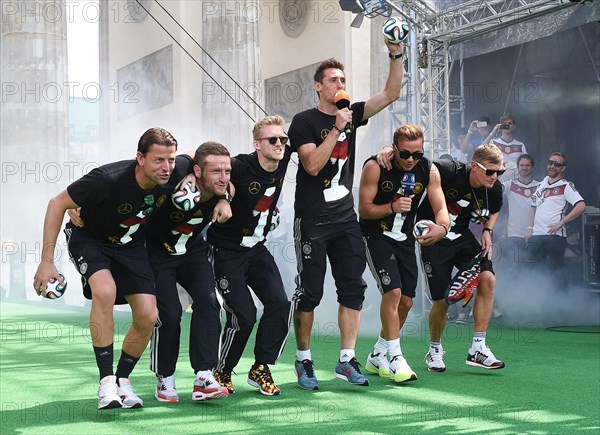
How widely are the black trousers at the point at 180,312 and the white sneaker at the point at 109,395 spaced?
0.39 m

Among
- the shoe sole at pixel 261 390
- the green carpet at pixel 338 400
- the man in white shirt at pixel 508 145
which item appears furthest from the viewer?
the man in white shirt at pixel 508 145

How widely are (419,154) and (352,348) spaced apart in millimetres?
1423

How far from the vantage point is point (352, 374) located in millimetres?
6746

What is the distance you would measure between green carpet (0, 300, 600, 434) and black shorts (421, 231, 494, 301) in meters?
0.68

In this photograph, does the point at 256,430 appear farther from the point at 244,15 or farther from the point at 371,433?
the point at 244,15

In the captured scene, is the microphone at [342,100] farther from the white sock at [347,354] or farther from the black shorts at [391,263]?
the white sock at [347,354]

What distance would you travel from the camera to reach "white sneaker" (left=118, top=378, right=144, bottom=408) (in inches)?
232

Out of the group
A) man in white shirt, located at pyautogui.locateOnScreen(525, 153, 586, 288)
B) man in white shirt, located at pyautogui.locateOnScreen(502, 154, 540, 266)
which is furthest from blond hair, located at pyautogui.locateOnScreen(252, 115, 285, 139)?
man in white shirt, located at pyautogui.locateOnScreen(502, 154, 540, 266)

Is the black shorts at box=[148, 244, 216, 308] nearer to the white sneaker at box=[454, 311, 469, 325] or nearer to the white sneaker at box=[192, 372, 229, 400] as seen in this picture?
the white sneaker at box=[192, 372, 229, 400]

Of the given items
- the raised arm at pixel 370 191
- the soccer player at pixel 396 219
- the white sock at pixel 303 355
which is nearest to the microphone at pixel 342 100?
the soccer player at pixel 396 219

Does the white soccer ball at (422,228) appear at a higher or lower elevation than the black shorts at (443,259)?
higher

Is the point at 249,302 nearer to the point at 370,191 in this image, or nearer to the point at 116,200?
the point at 116,200

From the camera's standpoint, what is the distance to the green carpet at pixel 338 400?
534cm

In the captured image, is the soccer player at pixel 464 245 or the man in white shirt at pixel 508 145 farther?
the man in white shirt at pixel 508 145
